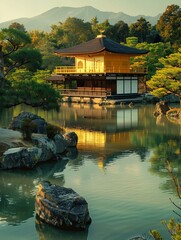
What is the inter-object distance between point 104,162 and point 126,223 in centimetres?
613

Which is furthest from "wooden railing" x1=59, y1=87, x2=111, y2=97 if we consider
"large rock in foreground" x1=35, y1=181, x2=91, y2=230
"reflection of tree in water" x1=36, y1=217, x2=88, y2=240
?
"reflection of tree in water" x1=36, y1=217, x2=88, y2=240

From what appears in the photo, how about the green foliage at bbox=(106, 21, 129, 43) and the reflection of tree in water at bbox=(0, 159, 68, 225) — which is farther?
the green foliage at bbox=(106, 21, 129, 43)

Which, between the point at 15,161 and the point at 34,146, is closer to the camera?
the point at 15,161

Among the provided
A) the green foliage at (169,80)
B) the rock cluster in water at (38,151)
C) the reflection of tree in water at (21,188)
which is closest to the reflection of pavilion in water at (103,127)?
the rock cluster in water at (38,151)

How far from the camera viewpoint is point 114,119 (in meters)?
28.2

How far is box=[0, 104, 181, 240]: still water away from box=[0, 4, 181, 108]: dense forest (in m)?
3.10

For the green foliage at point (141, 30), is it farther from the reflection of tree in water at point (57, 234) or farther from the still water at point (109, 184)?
the reflection of tree in water at point (57, 234)

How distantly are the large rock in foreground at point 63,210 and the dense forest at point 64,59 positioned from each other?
6.40 m

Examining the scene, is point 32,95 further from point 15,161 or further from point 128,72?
point 128,72

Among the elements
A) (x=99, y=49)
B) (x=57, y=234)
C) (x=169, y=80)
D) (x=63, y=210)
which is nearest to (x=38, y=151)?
(x=63, y=210)

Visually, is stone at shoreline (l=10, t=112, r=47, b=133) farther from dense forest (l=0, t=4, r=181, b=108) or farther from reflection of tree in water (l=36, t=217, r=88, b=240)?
reflection of tree in water (l=36, t=217, r=88, b=240)

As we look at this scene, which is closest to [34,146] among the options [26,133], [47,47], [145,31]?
[26,133]

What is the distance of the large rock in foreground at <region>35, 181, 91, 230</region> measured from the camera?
8.45 meters

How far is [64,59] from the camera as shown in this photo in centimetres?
6488
